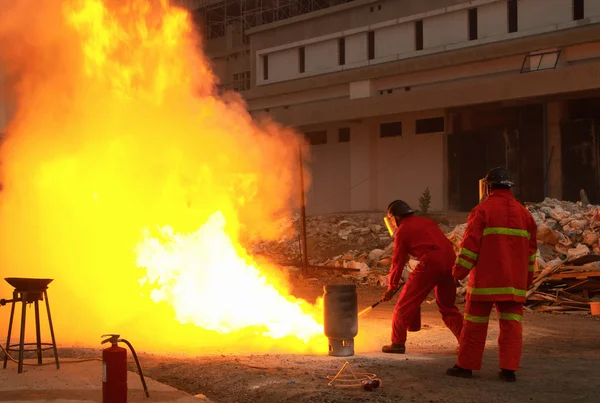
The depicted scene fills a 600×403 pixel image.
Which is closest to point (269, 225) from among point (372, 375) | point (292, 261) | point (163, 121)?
point (292, 261)

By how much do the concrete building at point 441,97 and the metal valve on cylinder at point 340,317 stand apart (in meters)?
15.8

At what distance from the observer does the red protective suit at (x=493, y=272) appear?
621 centimetres

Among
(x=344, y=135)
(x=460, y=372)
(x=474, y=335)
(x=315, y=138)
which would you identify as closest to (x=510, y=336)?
(x=474, y=335)

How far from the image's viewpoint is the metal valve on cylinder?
7.26 m

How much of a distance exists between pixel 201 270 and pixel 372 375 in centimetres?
364

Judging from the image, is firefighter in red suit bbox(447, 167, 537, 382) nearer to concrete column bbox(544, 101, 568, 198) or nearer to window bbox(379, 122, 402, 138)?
concrete column bbox(544, 101, 568, 198)

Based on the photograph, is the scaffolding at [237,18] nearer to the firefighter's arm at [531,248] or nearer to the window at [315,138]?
the window at [315,138]

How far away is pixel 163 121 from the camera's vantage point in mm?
10289

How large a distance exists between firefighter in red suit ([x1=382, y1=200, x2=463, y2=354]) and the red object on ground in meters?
3.34

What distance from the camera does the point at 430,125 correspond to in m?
26.0

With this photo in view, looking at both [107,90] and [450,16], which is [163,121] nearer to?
[107,90]

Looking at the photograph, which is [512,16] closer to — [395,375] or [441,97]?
[441,97]

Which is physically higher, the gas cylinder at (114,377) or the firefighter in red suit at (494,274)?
the firefighter in red suit at (494,274)

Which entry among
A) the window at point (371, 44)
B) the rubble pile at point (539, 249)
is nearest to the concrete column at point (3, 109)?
the rubble pile at point (539, 249)
